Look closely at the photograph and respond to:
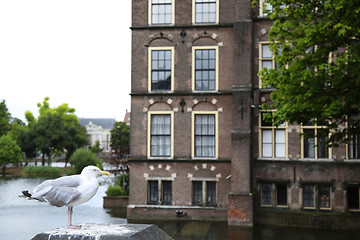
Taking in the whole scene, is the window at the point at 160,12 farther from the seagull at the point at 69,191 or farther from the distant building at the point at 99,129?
the distant building at the point at 99,129

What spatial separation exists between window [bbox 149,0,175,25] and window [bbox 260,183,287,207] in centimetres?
1089

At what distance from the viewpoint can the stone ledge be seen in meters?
6.78

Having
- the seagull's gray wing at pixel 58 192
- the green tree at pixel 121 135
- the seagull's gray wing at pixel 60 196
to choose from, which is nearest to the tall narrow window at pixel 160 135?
the seagull's gray wing at pixel 58 192

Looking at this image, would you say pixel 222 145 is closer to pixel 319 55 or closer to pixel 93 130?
pixel 319 55

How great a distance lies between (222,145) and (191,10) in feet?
25.8

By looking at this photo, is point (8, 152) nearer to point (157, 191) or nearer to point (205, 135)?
point (157, 191)

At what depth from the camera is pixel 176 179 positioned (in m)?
23.8

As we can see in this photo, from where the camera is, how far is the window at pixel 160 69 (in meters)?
24.2

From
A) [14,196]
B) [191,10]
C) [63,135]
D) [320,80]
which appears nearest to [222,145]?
[191,10]

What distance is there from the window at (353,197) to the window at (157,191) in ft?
31.7

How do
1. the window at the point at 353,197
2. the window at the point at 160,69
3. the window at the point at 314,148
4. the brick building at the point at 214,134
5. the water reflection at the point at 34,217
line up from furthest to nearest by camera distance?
the window at the point at 160,69 → the window at the point at 314,148 → the brick building at the point at 214,134 → the window at the point at 353,197 → the water reflection at the point at 34,217

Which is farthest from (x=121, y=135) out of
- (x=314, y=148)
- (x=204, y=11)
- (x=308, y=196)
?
(x=314, y=148)

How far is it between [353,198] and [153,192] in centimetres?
1087

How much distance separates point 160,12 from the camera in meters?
24.3
